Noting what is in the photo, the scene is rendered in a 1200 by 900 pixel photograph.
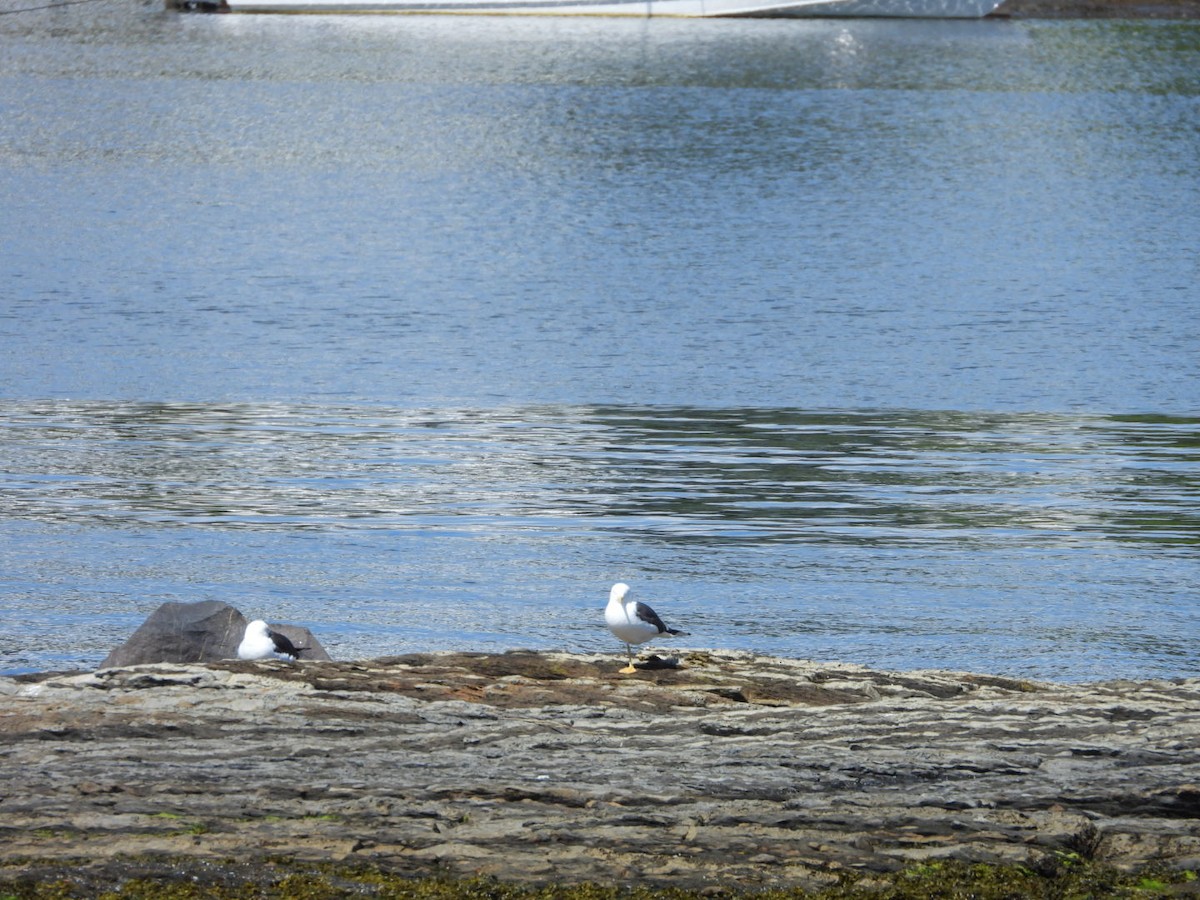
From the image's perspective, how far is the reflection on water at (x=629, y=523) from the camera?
9.75 meters

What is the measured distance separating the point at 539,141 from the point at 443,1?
92.8 ft

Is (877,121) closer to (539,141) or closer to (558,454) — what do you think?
(539,141)

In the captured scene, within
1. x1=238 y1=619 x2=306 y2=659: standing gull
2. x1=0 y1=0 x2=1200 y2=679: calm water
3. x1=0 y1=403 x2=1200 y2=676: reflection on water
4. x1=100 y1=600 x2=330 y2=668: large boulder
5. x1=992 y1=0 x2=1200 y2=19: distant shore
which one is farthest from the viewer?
x1=992 y1=0 x2=1200 y2=19: distant shore

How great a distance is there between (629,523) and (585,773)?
5.34 metres

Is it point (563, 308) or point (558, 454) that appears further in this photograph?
point (563, 308)

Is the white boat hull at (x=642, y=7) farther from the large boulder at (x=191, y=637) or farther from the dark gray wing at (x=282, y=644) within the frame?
the dark gray wing at (x=282, y=644)

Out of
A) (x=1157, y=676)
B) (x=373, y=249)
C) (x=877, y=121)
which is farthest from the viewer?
(x=877, y=121)

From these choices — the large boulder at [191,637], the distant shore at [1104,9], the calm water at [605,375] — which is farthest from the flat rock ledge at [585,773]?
the distant shore at [1104,9]

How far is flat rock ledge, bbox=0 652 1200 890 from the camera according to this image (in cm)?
571

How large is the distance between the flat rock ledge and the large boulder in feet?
2.16

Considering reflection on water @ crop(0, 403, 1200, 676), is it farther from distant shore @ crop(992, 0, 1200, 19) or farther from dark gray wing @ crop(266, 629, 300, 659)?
distant shore @ crop(992, 0, 1200, 19)

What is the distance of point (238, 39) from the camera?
1962 inches

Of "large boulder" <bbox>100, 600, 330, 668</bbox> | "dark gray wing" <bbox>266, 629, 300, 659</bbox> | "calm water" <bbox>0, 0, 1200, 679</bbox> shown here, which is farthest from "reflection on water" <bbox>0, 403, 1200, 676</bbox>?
"dark gray wing" <bbox>266, 629, 300, 659</bbox>

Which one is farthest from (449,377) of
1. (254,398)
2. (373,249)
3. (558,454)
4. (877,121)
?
(877,121)
